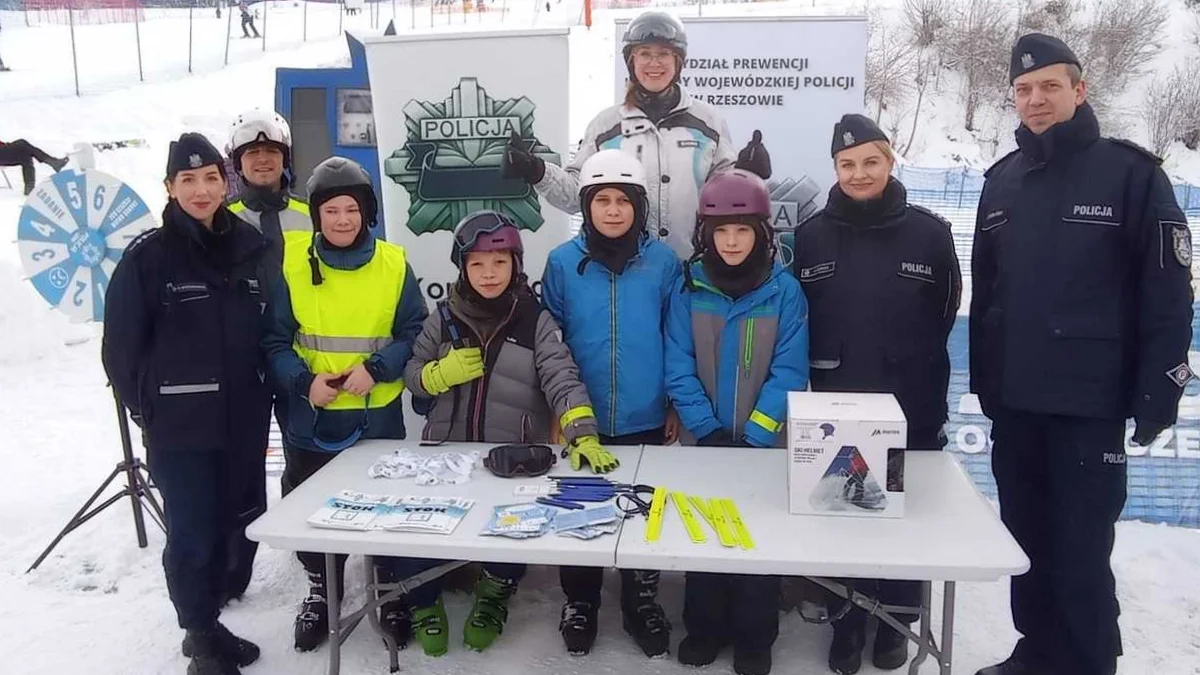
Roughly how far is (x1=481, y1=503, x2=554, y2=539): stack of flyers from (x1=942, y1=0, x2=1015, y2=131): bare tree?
16.7 meters

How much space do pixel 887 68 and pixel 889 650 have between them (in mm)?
16434

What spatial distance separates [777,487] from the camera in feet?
7.29

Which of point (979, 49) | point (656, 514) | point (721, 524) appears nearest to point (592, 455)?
point (656, 514)

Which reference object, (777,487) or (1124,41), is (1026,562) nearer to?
(777,487)

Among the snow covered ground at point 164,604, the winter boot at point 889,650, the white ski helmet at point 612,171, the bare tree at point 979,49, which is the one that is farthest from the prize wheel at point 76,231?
the bare tree at point 979,49

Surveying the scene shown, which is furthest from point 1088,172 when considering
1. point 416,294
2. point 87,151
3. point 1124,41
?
point 1124,41

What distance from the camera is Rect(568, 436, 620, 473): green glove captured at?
236 centimetres

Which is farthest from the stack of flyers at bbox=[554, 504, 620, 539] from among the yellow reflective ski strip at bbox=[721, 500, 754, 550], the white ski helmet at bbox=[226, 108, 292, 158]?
the white ski helmet at bbox=[226, 108, 292, 158]

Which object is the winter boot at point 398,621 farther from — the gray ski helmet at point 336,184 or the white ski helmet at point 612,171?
the white ski helmet at point 612,171

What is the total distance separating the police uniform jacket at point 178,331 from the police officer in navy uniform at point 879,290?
5.49ft

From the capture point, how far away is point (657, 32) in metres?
2.93

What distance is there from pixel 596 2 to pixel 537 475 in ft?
85.6

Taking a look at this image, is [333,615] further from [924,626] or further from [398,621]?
[924,626]

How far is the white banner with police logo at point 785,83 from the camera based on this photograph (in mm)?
3658
